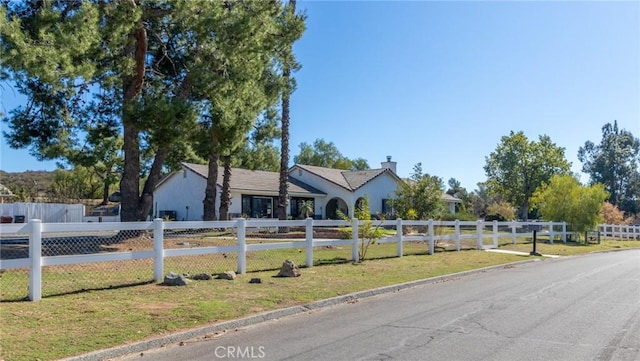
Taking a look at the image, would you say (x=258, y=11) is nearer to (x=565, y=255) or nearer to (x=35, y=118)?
(x=35, y=118)

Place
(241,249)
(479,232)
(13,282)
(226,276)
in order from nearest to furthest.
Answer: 1. (13,282)
2. (226,276)
3. (241,249)
4. (479,232)

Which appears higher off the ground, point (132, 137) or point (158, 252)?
point (132, 137)

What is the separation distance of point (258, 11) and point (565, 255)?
1715 centimetres

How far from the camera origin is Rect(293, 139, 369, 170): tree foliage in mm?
87750

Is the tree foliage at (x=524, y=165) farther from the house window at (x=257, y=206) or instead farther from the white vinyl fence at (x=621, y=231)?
the house window at (x=257, y=206)

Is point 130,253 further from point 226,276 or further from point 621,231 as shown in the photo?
point 621,231

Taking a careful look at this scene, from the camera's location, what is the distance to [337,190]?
45844mm

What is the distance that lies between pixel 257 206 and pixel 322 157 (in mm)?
47726

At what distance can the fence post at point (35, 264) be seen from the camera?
8.66 metres

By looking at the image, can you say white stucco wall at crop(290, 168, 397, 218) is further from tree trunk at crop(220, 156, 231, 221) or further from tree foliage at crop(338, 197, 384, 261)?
tree foliage at crop(338, 197, 384, 261)

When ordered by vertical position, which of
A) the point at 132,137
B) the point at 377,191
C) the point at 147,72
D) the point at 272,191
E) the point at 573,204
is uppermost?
the point at 147,72

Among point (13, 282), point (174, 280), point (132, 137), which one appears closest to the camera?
point (13, 282)

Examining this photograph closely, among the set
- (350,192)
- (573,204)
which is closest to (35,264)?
(573,204)

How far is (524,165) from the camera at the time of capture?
62.0 m
